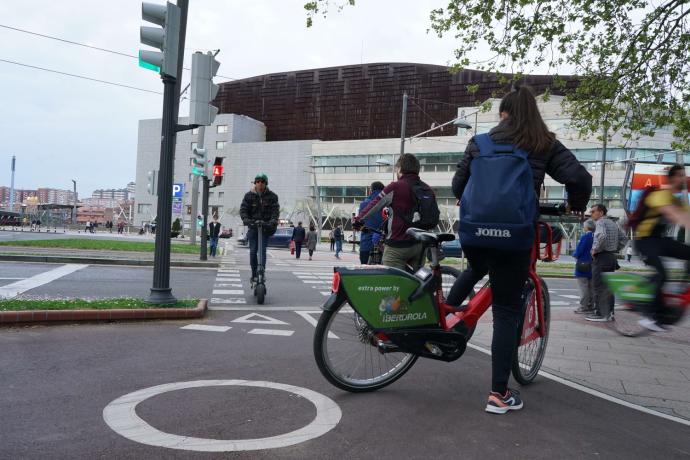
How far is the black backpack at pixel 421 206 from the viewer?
5332 mm

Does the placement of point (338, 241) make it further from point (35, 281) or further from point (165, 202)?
point (165, 202)

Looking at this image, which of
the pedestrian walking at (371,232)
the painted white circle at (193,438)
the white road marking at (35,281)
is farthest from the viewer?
the white road marking at (35,281)

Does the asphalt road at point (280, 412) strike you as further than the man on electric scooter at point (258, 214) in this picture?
No

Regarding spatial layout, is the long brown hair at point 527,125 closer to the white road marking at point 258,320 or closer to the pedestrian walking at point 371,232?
the pedestrian walking at point 371,232

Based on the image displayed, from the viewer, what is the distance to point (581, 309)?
365 inches

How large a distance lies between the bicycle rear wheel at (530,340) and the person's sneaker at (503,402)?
0.41 metres

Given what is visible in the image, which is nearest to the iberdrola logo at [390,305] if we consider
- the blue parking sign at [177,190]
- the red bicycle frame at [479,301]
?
the red bicycle frame at [479,301]

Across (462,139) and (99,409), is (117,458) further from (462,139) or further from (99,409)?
(462,139)

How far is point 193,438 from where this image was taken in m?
2.69

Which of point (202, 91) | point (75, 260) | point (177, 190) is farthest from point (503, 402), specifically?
point (177, 190)

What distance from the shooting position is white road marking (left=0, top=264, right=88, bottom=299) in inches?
303

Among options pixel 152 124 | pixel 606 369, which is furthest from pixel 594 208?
pixel 152 124

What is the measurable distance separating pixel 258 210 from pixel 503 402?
5.42 m

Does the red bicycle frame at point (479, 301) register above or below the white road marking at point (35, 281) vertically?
above
